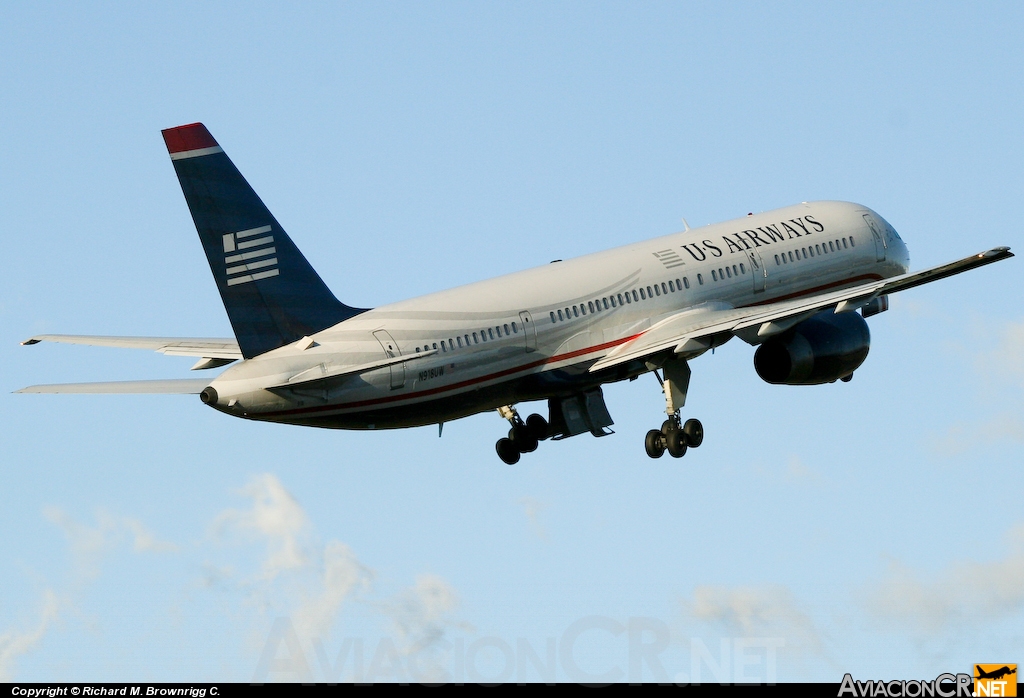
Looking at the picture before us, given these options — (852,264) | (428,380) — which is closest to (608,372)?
(428,380)

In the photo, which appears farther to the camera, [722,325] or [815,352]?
[815,352]

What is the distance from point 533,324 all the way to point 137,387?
10.4m

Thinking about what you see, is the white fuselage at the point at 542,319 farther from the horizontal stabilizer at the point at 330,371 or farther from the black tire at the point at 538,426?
the black tire at the point at 538,426

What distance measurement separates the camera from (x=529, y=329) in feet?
159

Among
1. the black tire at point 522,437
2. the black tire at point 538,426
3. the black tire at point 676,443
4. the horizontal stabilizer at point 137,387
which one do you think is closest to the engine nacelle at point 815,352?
the black tire at point 676,443

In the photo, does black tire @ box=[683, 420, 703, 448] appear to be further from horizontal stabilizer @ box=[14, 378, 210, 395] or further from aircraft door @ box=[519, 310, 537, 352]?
horizontal stabilizer @ box=[14, 378, 210, 395]

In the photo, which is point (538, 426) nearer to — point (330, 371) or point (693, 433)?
point (693, 433)

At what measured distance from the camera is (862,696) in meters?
33.7

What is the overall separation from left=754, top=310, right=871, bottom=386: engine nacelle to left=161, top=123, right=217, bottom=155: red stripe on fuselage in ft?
59.1

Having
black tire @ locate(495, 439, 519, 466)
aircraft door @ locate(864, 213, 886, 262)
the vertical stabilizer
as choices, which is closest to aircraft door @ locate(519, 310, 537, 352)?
the vertical stabilizer

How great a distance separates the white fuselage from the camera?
44656 millimetres

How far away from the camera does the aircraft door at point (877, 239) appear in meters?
57.7

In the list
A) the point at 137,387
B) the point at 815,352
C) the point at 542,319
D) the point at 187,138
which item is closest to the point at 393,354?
the point at 542,319

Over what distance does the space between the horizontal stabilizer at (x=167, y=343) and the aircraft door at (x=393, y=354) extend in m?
7.07
